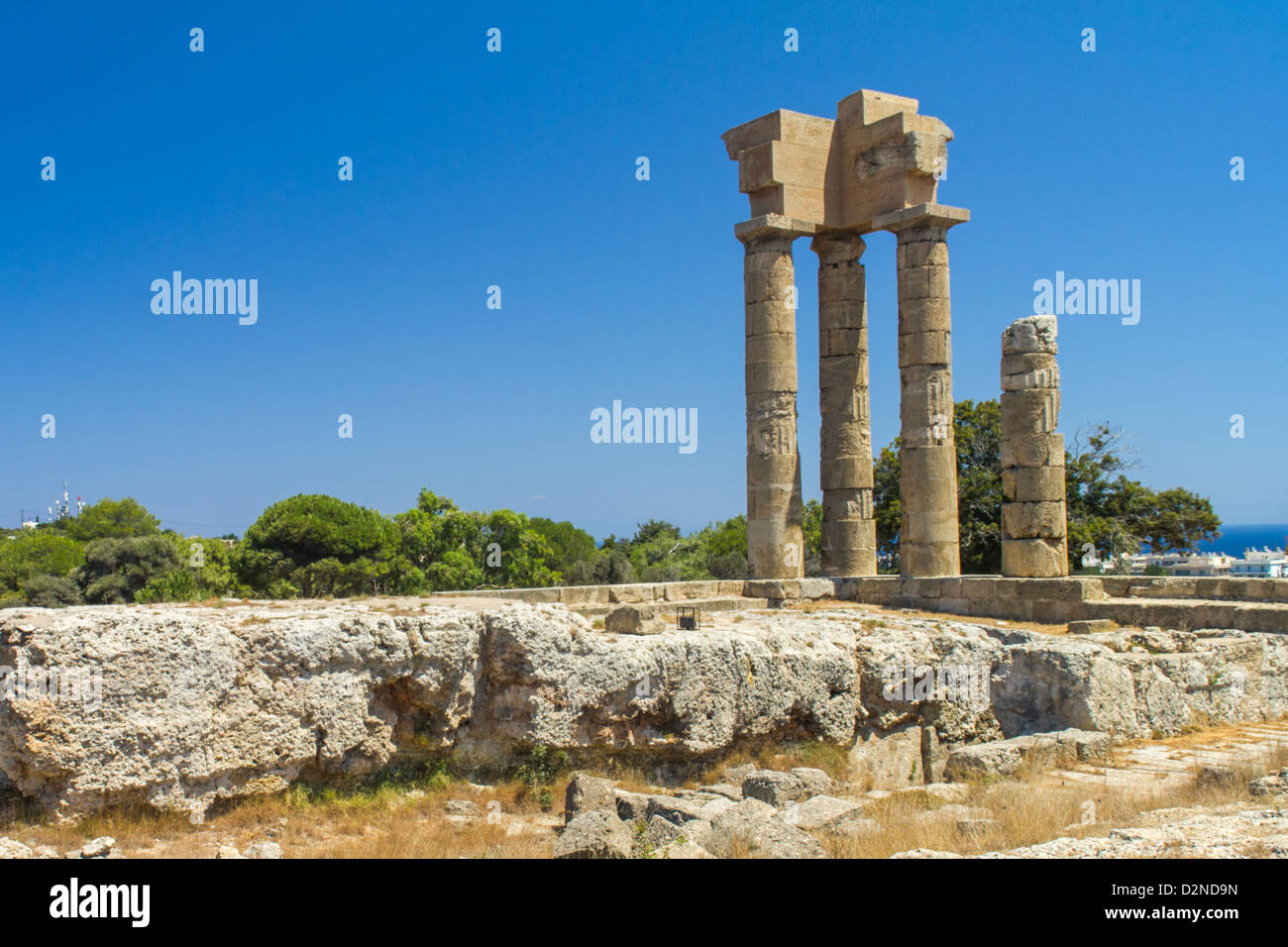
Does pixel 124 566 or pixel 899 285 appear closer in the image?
pixel 899 285

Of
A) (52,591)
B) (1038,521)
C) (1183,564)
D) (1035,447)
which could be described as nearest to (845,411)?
(1035,447)

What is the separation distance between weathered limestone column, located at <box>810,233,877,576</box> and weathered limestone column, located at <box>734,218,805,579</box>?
1519 mm

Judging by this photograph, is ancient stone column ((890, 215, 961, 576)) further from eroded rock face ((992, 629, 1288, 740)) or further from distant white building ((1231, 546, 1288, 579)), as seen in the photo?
eroded rock face ((992, 629, 1288, 740))

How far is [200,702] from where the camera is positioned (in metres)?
6.96

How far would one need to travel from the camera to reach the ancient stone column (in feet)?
66.9

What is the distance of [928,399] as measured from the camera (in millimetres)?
20484

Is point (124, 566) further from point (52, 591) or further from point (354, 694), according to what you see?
point (354, 694)

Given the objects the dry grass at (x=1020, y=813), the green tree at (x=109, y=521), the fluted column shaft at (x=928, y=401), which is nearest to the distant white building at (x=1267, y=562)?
the fluted column shaft at (x=928, y=401)

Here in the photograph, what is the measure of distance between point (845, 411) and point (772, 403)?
2154 millimetres

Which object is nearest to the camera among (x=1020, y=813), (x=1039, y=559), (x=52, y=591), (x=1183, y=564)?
(x=1020, y=813)

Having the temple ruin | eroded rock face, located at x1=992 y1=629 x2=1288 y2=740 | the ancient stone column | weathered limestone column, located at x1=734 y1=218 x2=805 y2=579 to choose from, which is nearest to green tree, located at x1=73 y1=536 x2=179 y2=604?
weathered limestone column, located at x1=734 y1=218 x2=805 y2=579

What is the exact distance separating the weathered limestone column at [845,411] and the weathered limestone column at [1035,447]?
3349 mm

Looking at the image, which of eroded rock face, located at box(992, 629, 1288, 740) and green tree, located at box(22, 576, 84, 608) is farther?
green tree, located at box(22, 576, 84, 608)

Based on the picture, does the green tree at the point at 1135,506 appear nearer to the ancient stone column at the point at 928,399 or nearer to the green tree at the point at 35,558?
the ancient stone column at the point at 928,399
